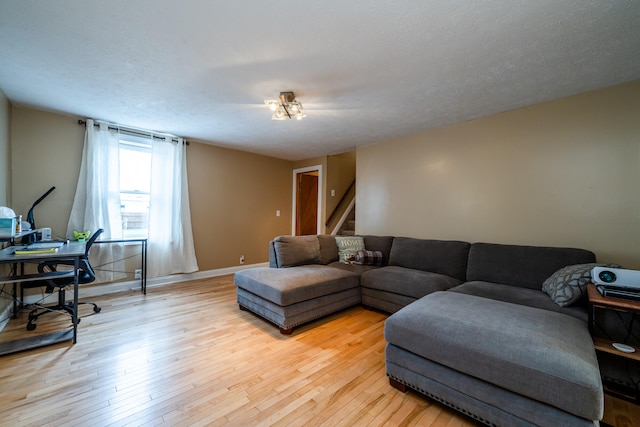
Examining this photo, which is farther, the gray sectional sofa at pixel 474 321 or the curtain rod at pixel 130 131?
the curtain rod at pixel 130 131

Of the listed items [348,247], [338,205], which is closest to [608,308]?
[348,247]

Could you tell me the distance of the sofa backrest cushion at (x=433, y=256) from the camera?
2982mm

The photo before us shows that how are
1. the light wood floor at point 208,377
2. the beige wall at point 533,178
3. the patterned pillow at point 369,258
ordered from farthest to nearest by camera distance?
the patterned pillow at point 369,258, the beige wall at point 533,178, the light wood floor at point 208,377

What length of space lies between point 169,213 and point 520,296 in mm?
4565

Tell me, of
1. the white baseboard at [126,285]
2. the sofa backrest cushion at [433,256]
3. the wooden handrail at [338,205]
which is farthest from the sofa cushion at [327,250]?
the white baseboard at [126,285]

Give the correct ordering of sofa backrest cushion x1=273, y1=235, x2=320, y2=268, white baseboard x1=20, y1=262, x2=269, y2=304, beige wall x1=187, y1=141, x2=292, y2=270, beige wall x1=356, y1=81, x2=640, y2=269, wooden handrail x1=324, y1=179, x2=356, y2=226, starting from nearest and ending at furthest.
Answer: beige wall x1=356, y1=81, x2=640, y2=269 → white baseboard x1=20, y1=262, x2=269, y2=304 → sofa backrest cushion x1=273, y1=235, x2=320, y2=268 → beige wall x1=187, y1=141, x2=292, y2=270 → wooden handrail x1=324, y1=179, x2=356, y2=226

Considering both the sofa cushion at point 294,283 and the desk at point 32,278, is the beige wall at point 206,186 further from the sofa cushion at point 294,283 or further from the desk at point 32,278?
the sofa cushion at point 294,283

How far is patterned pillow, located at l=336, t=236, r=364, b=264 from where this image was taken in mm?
3619

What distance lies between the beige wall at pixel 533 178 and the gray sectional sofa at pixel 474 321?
348 mm

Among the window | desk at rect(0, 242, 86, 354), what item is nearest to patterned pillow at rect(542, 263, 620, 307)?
desk at rect(0, 242, 86, 354)

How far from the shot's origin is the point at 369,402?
157 cm

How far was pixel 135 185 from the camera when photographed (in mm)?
3734

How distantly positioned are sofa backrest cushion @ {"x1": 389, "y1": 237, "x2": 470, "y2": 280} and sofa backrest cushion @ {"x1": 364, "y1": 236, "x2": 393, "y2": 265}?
10 cm

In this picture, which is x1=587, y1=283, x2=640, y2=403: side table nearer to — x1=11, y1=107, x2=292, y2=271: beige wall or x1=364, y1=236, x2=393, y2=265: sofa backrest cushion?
x1=364, y1=236, x2=393, y2=265: sofa backrest cushion
